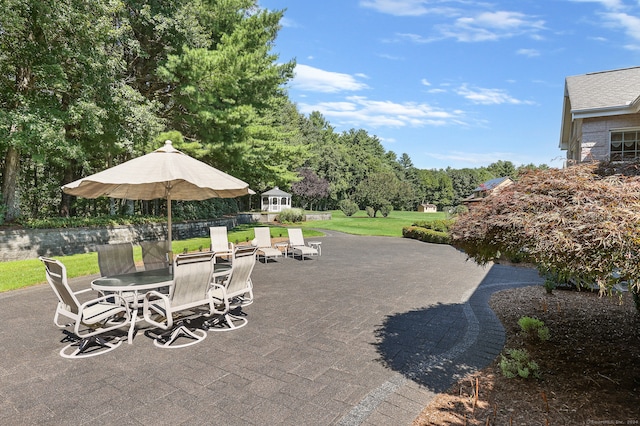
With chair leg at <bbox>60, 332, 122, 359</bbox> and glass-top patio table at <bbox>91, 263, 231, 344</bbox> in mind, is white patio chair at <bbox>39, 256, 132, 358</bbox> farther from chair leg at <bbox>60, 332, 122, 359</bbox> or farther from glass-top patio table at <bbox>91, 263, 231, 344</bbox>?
glass-top patio table at <bbox>91, 263, 231, 344</bbox>

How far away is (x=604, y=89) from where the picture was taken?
9.99 m

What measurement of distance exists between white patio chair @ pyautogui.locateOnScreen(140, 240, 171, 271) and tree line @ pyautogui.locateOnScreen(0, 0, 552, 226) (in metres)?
6.20

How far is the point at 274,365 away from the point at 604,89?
12.2 meters

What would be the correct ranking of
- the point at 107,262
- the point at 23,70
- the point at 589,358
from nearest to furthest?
the point at 589,358
the point at 107,262
the point at 23,70

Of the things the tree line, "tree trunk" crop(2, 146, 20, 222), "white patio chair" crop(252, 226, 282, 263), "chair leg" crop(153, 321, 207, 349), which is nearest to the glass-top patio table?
"chair leg" crop(153, 321, 207, 349)

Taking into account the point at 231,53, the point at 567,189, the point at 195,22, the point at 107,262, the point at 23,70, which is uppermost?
the point at 195,22

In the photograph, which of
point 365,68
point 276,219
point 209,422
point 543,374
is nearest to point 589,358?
point 543,374

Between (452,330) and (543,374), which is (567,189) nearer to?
(543,374)

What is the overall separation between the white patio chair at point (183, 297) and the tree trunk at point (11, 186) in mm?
10389

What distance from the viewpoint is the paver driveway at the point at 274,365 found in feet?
9.62

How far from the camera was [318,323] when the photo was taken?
17.3ft

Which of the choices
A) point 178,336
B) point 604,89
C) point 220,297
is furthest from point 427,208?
point 178,336

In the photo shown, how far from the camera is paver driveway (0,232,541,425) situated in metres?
2.93

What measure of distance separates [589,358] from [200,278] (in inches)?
193
